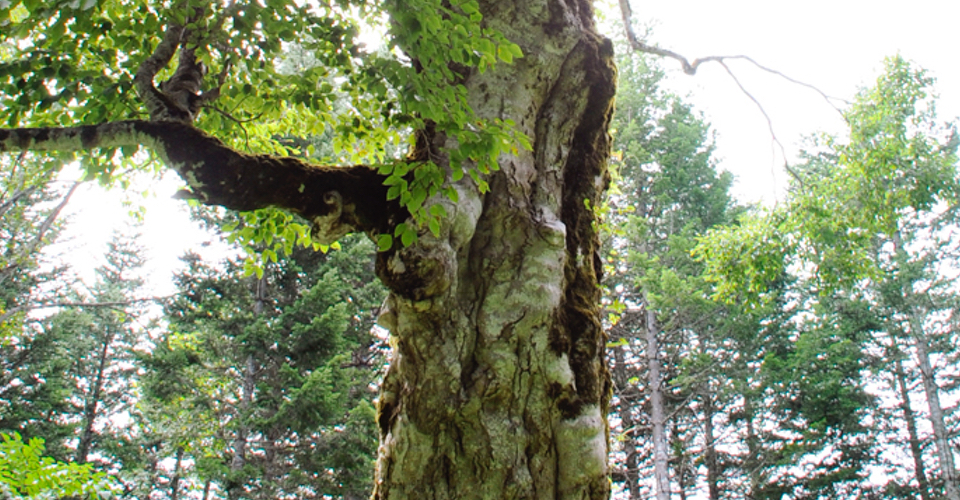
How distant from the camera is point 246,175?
80.1 inches

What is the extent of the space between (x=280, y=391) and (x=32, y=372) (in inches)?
401

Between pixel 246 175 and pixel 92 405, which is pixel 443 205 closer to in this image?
pixel 246 175

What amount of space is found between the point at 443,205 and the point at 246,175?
75cm

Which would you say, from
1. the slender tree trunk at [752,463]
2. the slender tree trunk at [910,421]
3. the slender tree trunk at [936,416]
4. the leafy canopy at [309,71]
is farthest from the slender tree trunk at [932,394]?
the leafy canopy at [309,71]

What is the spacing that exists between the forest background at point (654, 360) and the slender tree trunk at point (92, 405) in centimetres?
6

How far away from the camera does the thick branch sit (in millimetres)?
1929

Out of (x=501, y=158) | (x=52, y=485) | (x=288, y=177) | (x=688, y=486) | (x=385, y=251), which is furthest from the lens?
(x=688, y=486)

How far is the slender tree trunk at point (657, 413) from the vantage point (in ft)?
31.9

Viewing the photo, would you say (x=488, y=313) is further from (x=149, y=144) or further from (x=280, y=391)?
(x=280, y=391)

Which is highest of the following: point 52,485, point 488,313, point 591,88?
point 591,88

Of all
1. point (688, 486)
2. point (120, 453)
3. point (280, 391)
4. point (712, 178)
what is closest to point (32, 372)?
point (120, 453)

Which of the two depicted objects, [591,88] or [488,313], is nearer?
[488,313]

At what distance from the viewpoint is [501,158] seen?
2244 mm

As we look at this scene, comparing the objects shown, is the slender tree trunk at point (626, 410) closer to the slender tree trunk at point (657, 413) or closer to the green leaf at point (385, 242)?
the slender tree trunk at point (657, 413)
